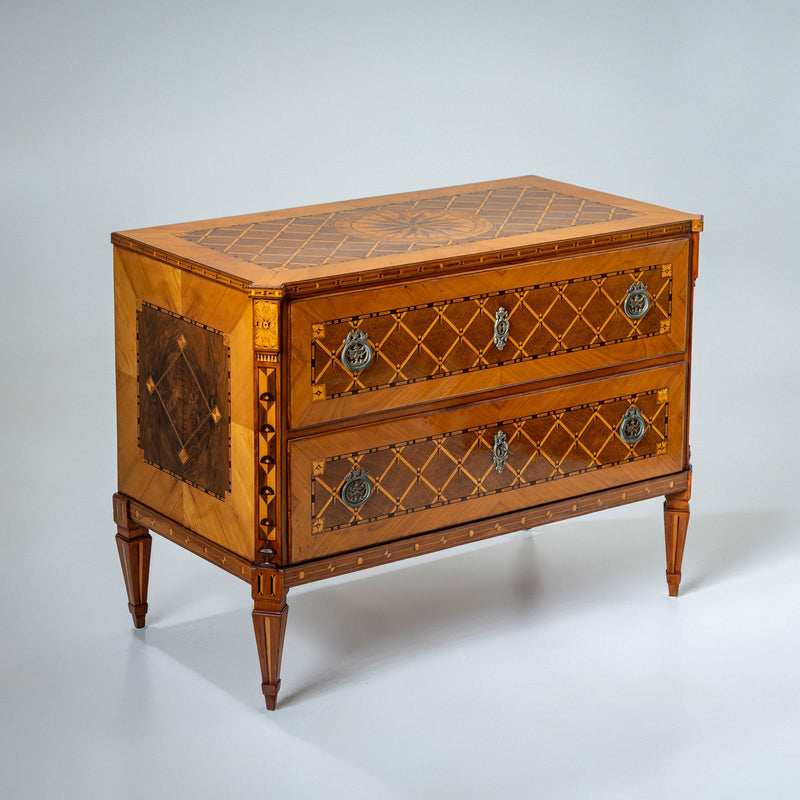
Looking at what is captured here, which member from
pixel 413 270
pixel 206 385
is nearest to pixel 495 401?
pixel 413 270

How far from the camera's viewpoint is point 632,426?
509 cm

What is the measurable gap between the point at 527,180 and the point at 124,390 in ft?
5.11

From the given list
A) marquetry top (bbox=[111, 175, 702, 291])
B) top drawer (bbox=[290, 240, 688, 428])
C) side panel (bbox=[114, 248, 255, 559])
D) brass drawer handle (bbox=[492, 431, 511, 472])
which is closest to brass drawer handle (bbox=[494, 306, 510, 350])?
top drawer (bbox=[290, 240, 688, 428])

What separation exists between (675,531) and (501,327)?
981 millimetres

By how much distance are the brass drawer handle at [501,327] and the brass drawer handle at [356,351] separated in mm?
414

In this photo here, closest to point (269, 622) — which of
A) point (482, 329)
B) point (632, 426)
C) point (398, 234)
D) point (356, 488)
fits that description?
point (356, 488)

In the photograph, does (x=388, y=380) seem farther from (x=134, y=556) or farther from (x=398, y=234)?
(x=134, y=556)

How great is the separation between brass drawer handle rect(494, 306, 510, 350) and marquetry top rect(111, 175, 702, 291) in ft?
0.50

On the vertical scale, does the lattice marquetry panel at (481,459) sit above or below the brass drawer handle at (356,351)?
below

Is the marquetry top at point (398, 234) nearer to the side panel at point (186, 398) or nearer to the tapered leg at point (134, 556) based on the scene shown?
the side panel at point (186, 398)

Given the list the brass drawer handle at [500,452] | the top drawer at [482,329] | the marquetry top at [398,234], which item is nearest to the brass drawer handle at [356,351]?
the top drawer at [482,329]

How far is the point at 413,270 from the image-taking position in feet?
14.8

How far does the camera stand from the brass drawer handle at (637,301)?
4977 millimetres

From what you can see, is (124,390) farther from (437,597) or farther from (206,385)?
(437,597)
